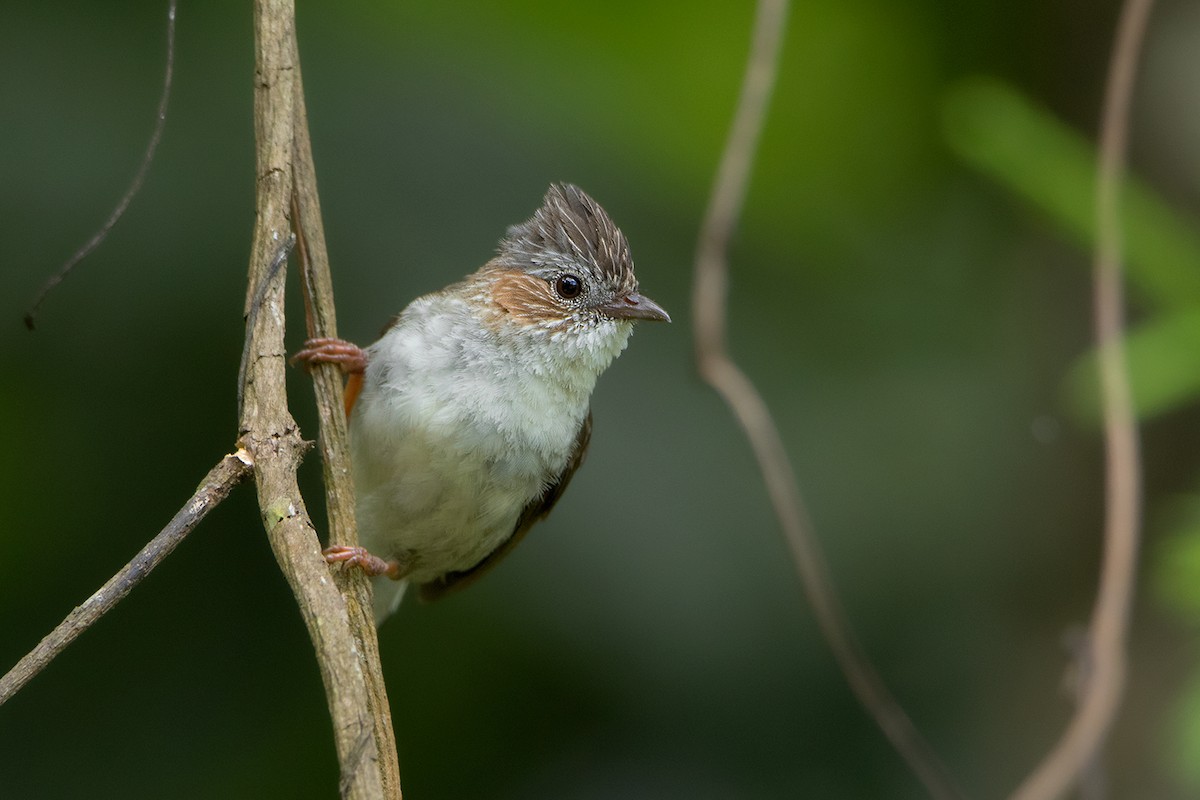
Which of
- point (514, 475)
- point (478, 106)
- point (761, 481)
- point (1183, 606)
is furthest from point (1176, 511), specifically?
point (478, 106)

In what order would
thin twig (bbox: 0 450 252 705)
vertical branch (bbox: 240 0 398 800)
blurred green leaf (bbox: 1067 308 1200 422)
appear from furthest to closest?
1. blurred green leaf (bbox: 1067 308 1200 422)
2. vertical branch (bbox: 240 0 398 800)
3. thin twig (bbox: 0 450 252 705)

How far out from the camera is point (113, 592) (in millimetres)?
1850

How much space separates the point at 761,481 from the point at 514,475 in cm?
142

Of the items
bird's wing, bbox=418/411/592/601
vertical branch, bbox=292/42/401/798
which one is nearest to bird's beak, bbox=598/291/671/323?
bird's wing, bbox=418/411/592/601

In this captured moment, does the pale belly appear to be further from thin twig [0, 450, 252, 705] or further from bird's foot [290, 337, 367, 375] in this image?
thin twig [0, 450, 252, 705]

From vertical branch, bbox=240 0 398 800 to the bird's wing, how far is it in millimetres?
1525

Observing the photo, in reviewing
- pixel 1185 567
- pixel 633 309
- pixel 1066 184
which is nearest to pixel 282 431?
pixel 633 309

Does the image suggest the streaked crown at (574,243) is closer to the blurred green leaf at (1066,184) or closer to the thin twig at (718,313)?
the thin twig at (718,313)

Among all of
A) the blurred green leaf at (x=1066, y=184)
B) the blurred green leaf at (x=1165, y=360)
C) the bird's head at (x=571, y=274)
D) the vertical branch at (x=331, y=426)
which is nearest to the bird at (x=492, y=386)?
the bird's head at (x=571, y=274)

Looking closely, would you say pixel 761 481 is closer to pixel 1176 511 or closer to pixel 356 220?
pixel 1176 511

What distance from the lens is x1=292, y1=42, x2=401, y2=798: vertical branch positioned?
2.22 metres

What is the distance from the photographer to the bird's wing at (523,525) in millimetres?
3802

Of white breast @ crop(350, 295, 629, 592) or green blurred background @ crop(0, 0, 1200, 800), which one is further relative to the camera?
green blurred background @ crop(0, 0, 1200, 800)

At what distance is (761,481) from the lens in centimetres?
471
